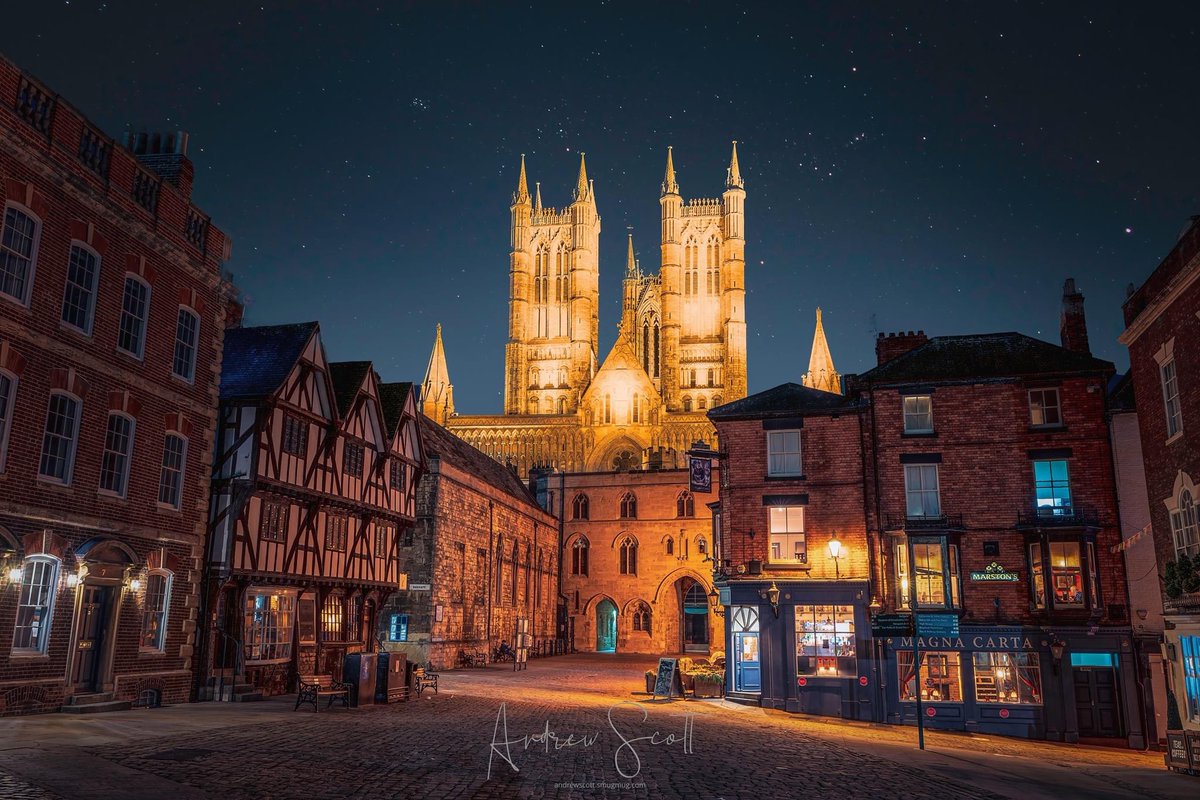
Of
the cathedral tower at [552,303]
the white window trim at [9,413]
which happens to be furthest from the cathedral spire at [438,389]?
the white window trim at [9,413]

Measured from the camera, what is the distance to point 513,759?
42.9 feet

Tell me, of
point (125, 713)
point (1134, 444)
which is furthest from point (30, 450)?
point (1134, 444)

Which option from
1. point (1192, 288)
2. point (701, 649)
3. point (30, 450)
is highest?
point (1192, 288)

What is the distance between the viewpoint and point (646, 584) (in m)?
55.6

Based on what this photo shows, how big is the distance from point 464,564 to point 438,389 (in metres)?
64.2

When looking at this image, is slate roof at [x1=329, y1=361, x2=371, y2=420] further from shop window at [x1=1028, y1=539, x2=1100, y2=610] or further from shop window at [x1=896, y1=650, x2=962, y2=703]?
shop window at [x1=1028, y1=539, x2=1100, y2=610]

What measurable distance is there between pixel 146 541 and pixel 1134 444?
23.9 meters

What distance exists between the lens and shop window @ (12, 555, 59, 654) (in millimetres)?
15156

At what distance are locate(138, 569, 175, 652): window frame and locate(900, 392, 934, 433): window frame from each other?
18.9m

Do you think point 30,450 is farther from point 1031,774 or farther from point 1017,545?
point 1017,545

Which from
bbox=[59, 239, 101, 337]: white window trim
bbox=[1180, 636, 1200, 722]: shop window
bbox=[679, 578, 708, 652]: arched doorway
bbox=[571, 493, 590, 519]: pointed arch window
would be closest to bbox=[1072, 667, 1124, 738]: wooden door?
bbox=[1180, 636, 1200, 722]: shop window

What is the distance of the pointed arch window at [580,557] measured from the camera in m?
56.4

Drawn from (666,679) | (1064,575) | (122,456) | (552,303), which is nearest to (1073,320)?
(1064,575)

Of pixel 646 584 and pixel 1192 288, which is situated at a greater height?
pixel 1192 288
